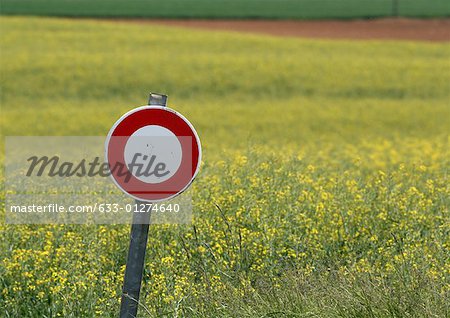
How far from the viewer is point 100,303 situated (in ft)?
18.8

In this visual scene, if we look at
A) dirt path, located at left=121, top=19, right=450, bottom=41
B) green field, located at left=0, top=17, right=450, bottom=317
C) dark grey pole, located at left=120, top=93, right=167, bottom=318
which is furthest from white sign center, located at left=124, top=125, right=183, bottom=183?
dirt path, located at left=121, top=19, right=450, bottom=41

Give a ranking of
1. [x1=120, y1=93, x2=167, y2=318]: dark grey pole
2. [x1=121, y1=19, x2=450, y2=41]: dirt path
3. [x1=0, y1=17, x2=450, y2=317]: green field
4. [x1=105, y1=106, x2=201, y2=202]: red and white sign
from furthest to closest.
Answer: [x1=121, y1=19, x2=450, y2=41]: dirt path → [x1=0, y1=17, x2=450, y2=317]: green field → [x1=120, y1=93, x2=167, y2=318]: dark grey pole → [x1=105, y1=106, x2=201, y2=202]: red and white sign

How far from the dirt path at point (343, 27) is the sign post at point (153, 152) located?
32.6 meters

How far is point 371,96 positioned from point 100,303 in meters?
15.8

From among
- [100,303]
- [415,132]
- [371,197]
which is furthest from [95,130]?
[100,303]

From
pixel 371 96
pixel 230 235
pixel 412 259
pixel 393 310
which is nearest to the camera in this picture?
pixel 393 310

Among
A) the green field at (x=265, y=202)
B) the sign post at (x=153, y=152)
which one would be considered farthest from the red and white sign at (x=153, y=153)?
the green field at (x=265, y=202)

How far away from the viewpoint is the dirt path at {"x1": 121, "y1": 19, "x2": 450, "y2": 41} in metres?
38.0

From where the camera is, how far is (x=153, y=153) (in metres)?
5.00

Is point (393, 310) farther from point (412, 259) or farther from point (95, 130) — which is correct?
point (95, 130)

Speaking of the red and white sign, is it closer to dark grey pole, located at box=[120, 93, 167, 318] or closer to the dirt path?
dark grey pole, located at box=[120, 93, 167, 318]

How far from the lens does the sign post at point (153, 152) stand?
16.4ft

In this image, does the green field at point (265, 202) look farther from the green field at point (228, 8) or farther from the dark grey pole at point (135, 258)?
the green field at point (228, 8)

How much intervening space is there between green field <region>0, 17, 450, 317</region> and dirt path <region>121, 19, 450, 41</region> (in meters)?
15.8
